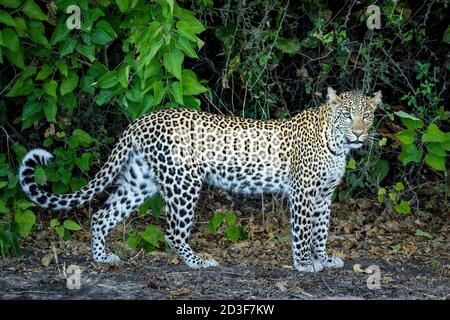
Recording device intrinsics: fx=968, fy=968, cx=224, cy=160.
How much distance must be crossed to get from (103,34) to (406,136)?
3.41 m

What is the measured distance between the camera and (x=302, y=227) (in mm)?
9109

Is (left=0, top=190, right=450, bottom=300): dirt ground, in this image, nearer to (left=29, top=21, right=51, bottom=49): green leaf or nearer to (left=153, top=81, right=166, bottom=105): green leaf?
(left=153, top=81, right=166, bottom=105): green leaf

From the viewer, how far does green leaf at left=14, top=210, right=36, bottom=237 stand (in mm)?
9492

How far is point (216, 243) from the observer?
10.1 metres

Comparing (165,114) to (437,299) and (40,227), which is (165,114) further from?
(437,299)

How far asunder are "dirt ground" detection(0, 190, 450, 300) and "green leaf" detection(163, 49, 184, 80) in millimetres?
1773

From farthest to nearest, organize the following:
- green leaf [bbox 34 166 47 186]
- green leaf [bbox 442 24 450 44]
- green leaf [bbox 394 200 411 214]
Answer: green leaf [bbox 442 24 450 44] → green leaf [bbox 394 200 411 214] → green leaf [bbox 34 166 47 186]

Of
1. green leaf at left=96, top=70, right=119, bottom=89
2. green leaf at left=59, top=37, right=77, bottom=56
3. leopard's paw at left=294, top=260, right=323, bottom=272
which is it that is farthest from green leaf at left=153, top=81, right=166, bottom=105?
leopard's paw at left=294, top=260, right=323, bottom=272

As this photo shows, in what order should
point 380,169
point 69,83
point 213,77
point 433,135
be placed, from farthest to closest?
point 213,77 → point 380,169 → point 433,135 → point 69,83

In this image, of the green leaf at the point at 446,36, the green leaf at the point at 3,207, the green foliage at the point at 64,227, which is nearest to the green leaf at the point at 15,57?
the green leaf at the point at 3,207

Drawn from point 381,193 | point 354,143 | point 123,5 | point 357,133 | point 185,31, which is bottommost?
point 381,193

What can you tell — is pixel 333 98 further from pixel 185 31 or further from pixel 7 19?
pixel 7 19

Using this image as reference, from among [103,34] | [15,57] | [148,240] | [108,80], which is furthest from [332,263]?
[15,57]

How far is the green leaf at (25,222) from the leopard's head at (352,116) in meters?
3.11
